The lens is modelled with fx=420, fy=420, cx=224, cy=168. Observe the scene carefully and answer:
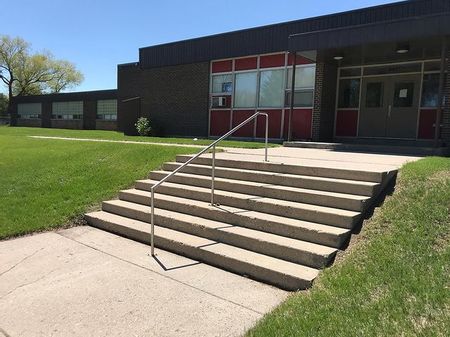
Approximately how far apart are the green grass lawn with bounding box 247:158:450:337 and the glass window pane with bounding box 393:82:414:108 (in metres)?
8.89

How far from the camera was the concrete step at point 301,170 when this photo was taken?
6.15 meters

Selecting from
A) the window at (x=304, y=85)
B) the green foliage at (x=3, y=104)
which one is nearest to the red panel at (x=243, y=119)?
the window at (x=304, y=85)

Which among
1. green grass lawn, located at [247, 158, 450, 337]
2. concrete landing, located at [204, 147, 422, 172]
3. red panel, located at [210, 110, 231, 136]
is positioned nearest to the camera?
green grass lawn, located at [247, 158, 450, 337]

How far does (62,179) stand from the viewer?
926 cm

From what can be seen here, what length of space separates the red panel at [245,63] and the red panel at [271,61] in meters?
0.37

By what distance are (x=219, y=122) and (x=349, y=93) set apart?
19.3ft

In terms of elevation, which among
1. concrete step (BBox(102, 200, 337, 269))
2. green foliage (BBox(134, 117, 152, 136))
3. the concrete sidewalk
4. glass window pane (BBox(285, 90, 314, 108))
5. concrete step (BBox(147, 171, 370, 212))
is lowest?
the concrete sidewalk

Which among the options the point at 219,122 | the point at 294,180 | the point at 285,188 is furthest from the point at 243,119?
the point at 285,188

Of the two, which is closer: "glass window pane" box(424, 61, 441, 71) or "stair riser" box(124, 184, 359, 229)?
"stair riser" box(124, 184, 359, 229)

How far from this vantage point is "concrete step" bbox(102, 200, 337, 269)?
190 inches

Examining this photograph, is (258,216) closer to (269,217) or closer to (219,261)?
(269,217)

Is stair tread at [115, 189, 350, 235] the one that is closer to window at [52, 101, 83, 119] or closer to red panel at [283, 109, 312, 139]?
red panel at [283, 109, 312, 139]

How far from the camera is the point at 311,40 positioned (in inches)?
496

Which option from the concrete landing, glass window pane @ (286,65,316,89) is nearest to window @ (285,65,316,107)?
glass window pane @ (286,65,316,89)
